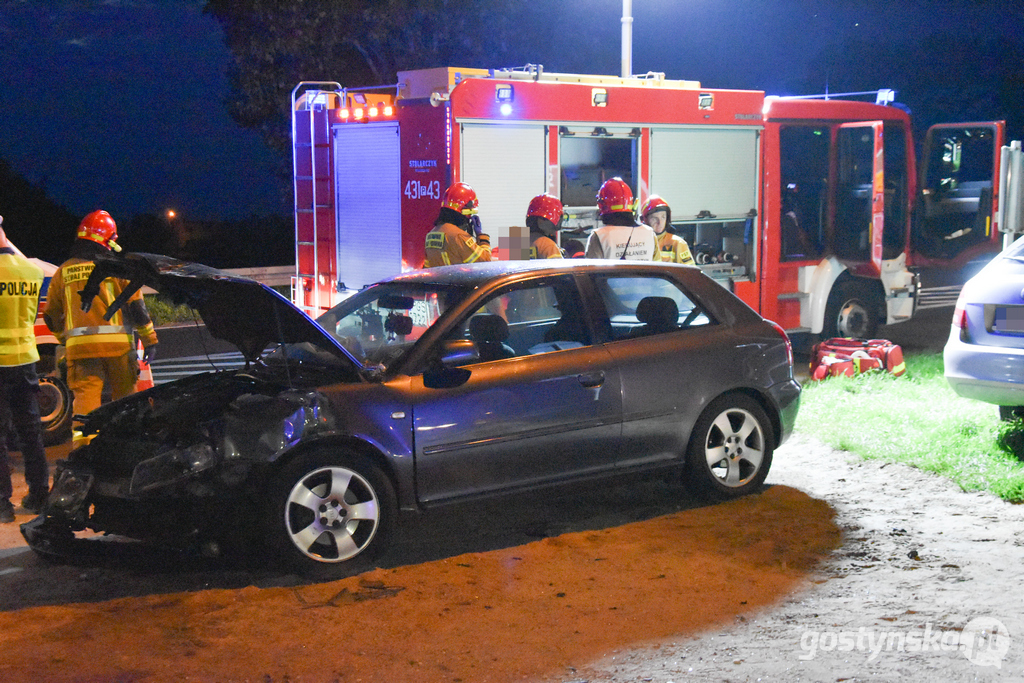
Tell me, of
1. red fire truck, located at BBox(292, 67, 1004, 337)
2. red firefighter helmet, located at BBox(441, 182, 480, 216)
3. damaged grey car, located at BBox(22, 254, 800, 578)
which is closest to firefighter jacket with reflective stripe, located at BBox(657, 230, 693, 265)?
red fire truck, located at BBox(292, 67, 1004, 337)

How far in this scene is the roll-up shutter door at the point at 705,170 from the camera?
36.3 ft

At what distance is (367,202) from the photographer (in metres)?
10.3

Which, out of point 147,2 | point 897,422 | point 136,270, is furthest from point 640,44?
point 136,270

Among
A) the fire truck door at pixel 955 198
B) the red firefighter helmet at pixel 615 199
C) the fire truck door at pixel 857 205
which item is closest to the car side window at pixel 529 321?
the red firefighter helmet at pixel 615 199

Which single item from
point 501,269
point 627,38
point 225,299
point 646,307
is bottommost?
point 646,307

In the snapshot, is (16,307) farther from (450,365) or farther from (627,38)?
(627,38)

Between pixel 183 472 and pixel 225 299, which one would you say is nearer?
pixel 183 472

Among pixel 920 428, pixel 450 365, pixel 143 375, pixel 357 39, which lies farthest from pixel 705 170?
pixel 357 39

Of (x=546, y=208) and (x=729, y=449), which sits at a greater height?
(x=546, y=208)

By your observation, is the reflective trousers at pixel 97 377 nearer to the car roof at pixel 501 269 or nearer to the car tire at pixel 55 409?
the car tire at pixel 55 409

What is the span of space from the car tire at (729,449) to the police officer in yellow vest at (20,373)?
377 cm

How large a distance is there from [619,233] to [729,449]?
2815 mm

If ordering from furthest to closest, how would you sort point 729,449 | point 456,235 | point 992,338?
1. point 456,235
2. point 992,338
3. point 729,449

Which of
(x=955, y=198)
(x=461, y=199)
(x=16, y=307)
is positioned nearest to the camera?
(x=16, y=307)
